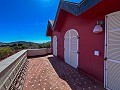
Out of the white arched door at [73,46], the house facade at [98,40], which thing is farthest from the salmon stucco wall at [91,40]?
the white arched door at [73,46]

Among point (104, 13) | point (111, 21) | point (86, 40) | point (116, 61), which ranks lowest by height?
point (116, 61)

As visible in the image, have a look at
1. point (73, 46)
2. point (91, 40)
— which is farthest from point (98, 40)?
point (73, 46)

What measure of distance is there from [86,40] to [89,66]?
1.21 meters

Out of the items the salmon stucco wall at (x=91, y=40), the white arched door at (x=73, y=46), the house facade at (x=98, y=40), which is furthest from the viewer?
the white arched door at (x=73, y=46)

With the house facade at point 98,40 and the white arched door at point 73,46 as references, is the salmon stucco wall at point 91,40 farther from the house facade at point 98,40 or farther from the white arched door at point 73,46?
the white arched door at point 73,46

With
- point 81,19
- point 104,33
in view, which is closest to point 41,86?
point 104,33

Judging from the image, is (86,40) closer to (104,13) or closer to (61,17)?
(104,13)

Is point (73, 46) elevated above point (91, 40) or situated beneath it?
situated beneath

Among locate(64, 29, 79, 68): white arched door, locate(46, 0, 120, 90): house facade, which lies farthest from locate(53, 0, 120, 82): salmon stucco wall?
locate(64, 29, 79, 68): white arched door

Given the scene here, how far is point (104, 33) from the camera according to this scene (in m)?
4.79

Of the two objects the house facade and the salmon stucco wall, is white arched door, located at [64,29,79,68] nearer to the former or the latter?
the house facade

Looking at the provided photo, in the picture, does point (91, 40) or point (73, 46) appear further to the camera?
point (73, 46)

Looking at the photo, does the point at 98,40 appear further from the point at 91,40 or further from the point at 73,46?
the point at 73,46

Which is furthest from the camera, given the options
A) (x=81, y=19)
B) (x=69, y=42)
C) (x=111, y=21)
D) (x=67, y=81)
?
(x=69, y=42)
